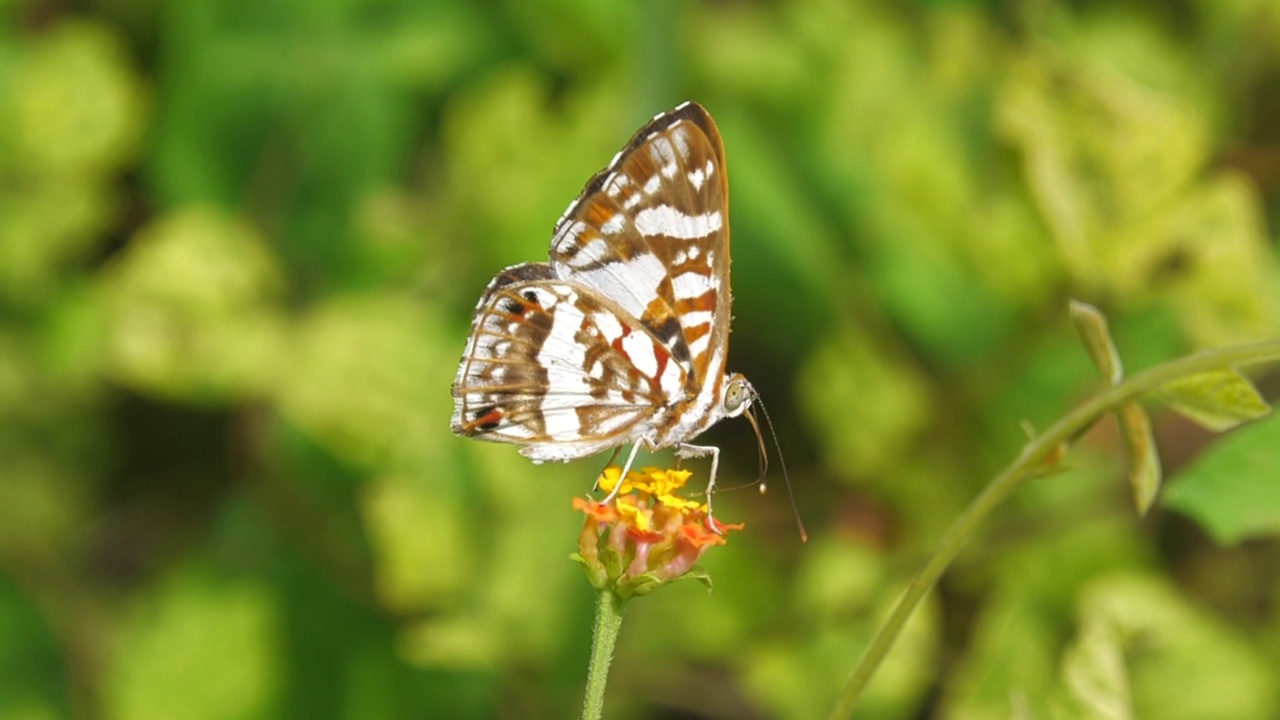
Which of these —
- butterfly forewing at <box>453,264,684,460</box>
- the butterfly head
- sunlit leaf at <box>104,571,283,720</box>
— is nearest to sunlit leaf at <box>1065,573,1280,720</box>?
the butterfly head

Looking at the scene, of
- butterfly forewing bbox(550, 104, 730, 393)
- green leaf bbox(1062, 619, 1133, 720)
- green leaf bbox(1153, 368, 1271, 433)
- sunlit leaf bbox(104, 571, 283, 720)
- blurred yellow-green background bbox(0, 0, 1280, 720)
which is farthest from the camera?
sunlit leaf bbox(104, 571, 283, 720)

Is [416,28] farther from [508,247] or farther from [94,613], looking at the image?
[94,613]

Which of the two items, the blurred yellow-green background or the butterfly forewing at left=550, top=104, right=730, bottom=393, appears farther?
the blurred yellow-green background

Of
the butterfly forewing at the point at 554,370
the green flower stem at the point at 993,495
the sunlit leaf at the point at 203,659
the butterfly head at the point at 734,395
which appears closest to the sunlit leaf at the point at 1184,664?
the butterfly head at the point at 734,395

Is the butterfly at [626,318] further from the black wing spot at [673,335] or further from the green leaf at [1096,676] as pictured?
the green leaf at [1096,676]

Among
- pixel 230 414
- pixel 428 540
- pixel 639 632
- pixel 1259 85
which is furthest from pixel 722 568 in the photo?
pixel 1259 85

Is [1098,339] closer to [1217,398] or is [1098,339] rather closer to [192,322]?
[1217,398]

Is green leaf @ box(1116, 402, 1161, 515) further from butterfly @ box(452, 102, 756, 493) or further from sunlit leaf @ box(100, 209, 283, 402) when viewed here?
sunlit leaf @ box(100, 209, 283, 402)

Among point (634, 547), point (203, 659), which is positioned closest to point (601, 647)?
point (634, 547)
